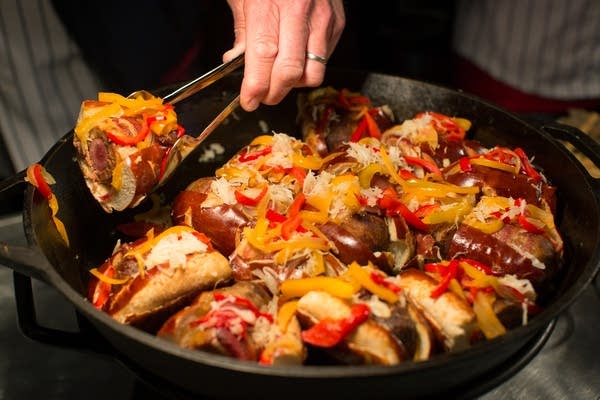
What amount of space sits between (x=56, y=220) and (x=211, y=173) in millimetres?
831

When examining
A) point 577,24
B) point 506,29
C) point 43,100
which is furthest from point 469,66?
point 43,100

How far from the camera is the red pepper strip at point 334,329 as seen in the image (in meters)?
1.55

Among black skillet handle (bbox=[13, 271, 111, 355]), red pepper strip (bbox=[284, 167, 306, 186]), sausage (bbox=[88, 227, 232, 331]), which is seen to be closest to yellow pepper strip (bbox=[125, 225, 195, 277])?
sausage (bbox=[88, 227, 232, 331])

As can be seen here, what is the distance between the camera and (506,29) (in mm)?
3832

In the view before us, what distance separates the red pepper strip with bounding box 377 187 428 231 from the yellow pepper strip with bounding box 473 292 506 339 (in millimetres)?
417

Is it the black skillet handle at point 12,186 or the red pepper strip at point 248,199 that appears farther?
the red pepper strip at point 248,199

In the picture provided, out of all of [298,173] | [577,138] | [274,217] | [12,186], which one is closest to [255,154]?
[298,173]

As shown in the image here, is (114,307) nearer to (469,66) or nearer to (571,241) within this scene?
(571,241)

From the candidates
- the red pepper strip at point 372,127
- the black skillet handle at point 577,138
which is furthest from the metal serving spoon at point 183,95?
the black skillet handle at point 577,138

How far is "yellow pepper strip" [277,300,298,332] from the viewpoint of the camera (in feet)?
5.29

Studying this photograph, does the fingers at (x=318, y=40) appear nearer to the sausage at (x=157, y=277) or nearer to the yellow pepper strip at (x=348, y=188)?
the yellow pepper strip at (x=348, y=188)

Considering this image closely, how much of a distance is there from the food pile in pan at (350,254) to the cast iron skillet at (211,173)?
0.26ft

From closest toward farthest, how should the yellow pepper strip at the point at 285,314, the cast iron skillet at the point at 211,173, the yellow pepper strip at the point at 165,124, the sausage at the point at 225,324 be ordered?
the cast iron skillet at the point at 211,173 < the sausage at the point at 225,324 < the yellow pepper strip at the point at 285,314 < the yellow pepper strip at the point at 165,124

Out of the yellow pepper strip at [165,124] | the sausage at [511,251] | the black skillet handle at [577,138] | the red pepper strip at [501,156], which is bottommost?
the sausage at [511,251]
